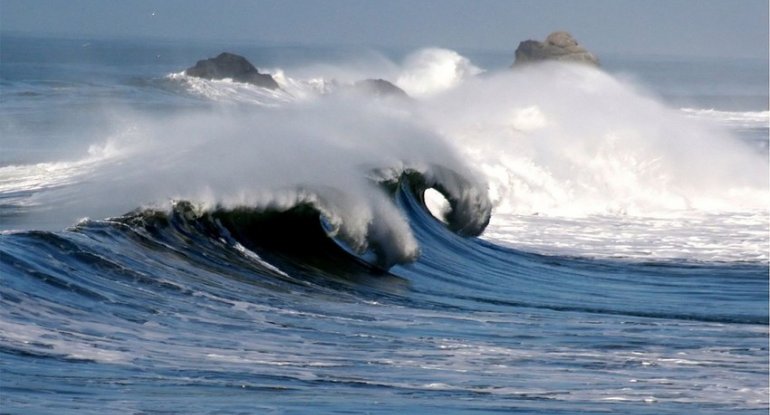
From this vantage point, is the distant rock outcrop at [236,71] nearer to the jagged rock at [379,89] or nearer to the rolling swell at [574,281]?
the jagged rock at [379,89]

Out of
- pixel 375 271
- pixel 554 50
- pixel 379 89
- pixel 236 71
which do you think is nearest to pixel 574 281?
pixel 375 271

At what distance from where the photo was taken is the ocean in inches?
276

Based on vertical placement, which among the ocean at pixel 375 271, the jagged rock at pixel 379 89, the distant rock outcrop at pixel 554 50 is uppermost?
the distant rock outcrop at pixel 554 50

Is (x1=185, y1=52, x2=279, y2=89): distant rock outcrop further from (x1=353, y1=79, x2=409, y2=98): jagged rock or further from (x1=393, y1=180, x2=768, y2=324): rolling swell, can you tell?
(x1=393, y1=180, x2=768, y2=324): rolling swell

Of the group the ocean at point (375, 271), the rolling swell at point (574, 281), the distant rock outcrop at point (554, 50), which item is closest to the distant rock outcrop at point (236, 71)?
the distant rock outcrop at point (554, 50)

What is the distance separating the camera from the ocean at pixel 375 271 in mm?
7012

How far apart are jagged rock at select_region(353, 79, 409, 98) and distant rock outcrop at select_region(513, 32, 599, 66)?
448 inches

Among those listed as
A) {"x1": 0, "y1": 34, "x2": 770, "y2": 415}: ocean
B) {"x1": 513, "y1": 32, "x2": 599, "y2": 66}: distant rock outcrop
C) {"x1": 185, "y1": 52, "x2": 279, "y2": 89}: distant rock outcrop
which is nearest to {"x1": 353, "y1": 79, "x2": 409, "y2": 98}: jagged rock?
{"x1": 185, "y1": 52, "x2": 279, "y2": 89}: distant rock outcrop

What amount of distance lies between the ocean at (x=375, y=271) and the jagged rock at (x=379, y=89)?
20.3 meters

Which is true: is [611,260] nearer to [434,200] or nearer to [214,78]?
[434,200]

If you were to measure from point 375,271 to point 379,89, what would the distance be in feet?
119

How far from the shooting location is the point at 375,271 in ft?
40.9

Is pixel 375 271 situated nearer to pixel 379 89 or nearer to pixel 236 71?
pixel 379 89

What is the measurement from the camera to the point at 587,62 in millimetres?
58188
